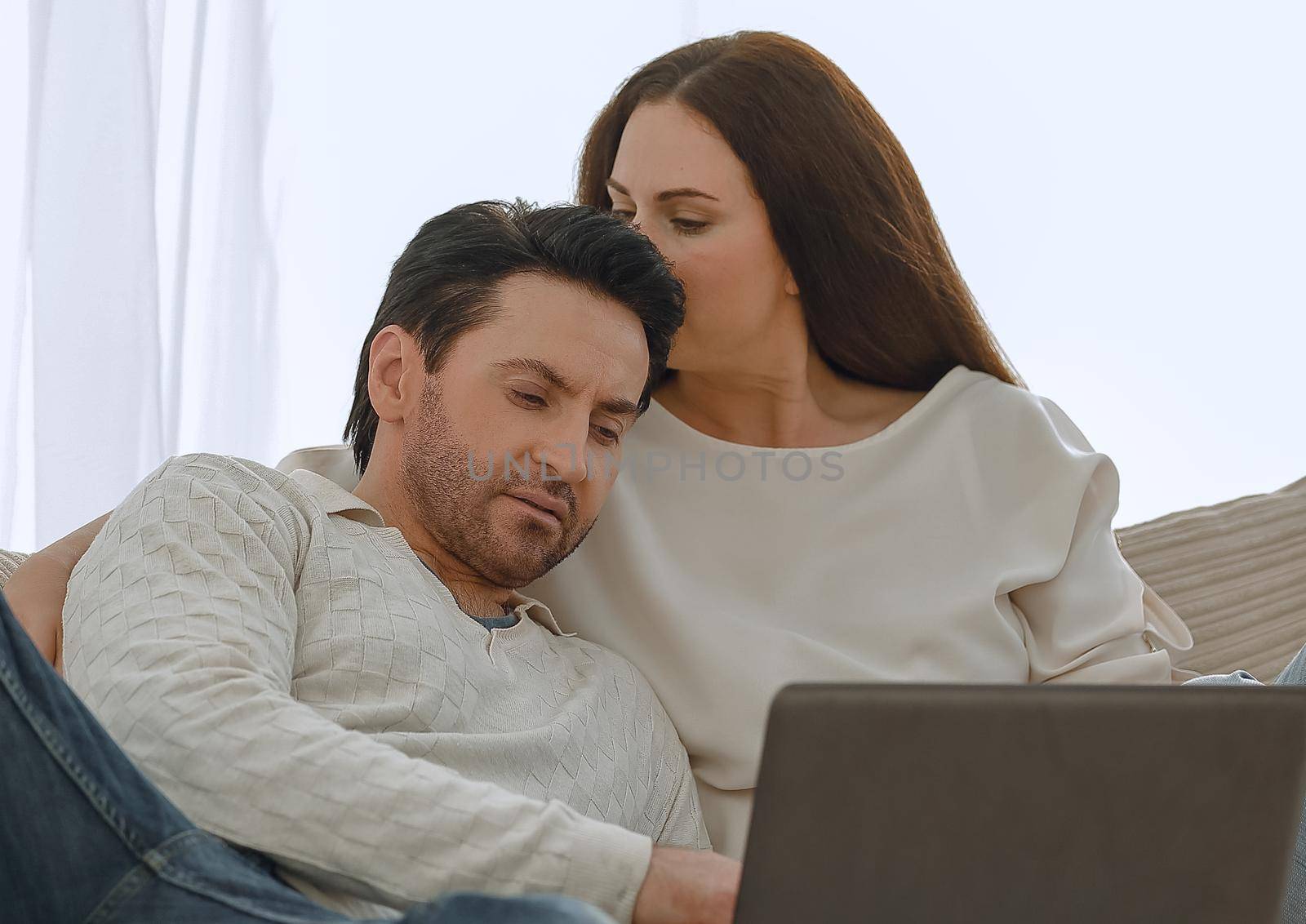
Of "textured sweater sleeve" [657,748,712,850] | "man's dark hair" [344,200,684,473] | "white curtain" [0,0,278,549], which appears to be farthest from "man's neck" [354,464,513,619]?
"white curtain" [0,0,278,549]

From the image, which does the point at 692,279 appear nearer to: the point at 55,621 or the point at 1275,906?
the point at 55,621

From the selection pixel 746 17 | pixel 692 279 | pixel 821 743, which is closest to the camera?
pixel 821 743

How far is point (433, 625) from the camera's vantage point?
124cm

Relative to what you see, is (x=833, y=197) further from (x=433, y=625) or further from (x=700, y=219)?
(x=433, y=625)

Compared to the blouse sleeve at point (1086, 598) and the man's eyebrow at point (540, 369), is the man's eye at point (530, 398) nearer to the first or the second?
the man's eyebrow at point (540, 369)

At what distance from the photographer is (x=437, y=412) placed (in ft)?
4.48

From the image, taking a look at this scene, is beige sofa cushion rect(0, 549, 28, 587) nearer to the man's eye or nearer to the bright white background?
the man's eye

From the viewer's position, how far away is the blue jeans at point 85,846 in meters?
0.80

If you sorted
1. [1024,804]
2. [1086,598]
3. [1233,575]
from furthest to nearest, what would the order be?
[1233,575] < [1086,598] < [1024,804]

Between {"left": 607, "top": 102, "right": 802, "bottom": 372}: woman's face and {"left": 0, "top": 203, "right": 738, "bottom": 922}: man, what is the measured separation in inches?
5.3

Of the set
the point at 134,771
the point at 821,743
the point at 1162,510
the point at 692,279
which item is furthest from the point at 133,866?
the point at 1162,510

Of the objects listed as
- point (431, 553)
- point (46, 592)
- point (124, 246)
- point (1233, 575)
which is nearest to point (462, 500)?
point (431, 553)

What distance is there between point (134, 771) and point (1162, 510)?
2.53 m

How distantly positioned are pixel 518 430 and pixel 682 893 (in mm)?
561
